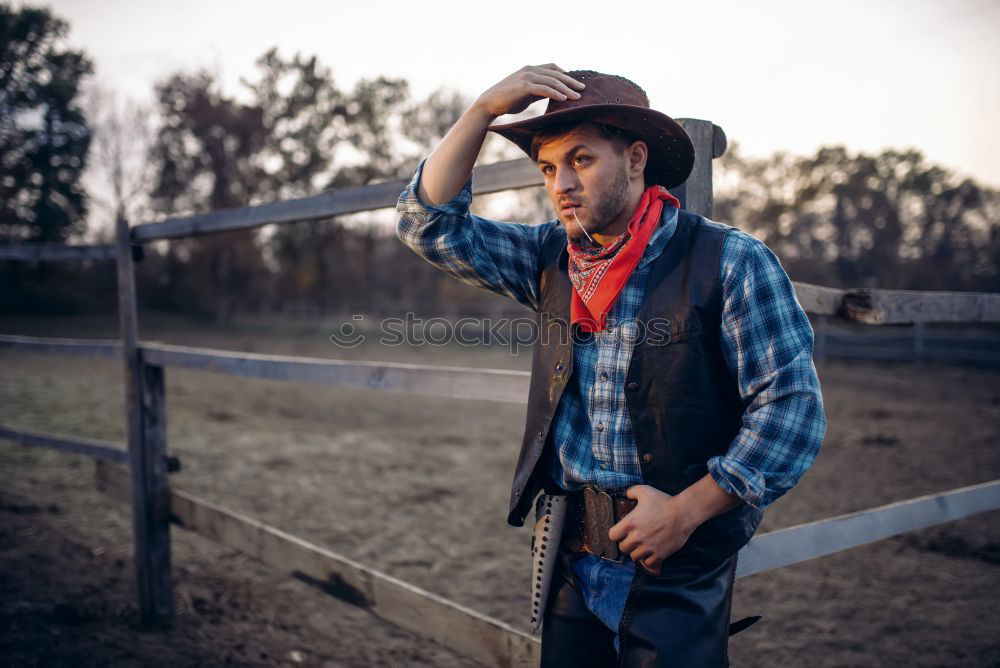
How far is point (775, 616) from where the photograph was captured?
314 cm

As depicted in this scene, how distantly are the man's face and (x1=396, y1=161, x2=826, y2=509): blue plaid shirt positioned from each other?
121 millimetres

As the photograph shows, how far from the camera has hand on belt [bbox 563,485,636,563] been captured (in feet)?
4.34

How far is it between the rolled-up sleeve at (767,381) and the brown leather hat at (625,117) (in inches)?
12.6

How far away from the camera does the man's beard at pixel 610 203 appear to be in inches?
53.5

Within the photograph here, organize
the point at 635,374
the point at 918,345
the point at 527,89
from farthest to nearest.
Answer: the point at 918,345 → the point at 527,89 → the point at 635,374

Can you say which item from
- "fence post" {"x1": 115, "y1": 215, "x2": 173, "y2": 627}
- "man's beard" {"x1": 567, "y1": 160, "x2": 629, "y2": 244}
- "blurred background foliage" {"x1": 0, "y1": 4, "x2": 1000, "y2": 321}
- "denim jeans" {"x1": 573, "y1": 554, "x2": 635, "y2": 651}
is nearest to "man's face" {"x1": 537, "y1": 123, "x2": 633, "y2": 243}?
"man's beard" {"x1": 567, "y1": 160, "x2": 629, "y2": 244}

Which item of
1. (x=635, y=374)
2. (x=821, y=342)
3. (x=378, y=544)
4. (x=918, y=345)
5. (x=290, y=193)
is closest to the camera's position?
(x=635, y=374)

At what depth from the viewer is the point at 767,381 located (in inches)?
45.7

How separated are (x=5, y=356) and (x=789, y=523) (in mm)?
16323

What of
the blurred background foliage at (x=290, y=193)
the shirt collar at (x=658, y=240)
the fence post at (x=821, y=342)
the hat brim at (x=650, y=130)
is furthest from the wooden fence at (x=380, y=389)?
the blurred background foliage at (x=290, y=193)

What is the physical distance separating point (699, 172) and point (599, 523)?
939 millimetres

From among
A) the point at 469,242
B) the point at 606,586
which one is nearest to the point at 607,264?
the point at 469,242

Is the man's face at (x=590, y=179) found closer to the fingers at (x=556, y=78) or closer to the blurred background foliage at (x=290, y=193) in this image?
the fingers at (x=556, y=78)

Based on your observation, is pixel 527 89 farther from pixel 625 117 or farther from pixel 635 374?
pixel 635 374
